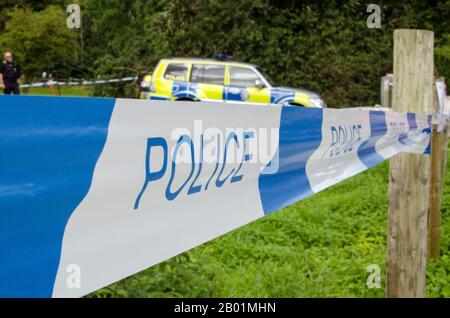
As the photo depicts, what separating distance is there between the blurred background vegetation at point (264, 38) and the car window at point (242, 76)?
5.58m

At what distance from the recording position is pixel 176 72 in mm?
14586

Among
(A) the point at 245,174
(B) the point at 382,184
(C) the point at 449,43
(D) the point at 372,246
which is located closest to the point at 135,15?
(C) the point at 449,43

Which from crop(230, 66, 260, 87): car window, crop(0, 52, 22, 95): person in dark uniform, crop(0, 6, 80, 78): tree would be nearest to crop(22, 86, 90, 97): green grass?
crop(0, 6, 80, 78): tree

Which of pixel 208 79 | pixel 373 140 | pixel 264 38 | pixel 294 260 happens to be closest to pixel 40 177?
pixel 373 140

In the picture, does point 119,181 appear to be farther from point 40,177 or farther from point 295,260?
point 295,260

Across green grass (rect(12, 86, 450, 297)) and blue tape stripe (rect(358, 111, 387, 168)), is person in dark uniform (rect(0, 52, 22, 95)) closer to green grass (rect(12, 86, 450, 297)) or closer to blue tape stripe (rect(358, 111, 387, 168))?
green grass (rect(12, 86, 450, 297))

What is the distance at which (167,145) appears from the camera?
1.25 metres

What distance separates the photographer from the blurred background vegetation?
20.2 meters

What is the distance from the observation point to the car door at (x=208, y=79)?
14.5 metres

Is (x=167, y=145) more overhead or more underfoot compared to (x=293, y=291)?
more overhead

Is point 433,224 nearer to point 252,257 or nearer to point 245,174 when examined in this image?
point 252,257

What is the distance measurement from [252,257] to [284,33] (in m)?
17.1

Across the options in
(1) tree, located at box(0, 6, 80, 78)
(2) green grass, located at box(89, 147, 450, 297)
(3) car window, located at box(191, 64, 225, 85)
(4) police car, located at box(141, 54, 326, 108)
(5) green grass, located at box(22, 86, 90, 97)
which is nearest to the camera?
(2) green grass, located at box(89, 147, 450, 297)

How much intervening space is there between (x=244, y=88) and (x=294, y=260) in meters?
10.3
